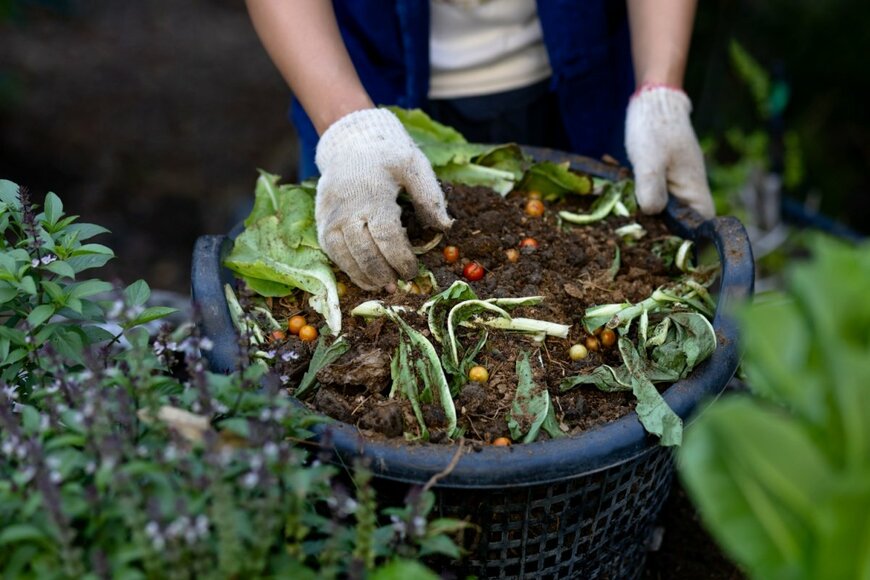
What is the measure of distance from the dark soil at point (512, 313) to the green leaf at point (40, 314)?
16.4 inches

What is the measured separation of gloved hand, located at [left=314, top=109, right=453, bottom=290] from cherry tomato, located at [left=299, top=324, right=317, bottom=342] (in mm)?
161

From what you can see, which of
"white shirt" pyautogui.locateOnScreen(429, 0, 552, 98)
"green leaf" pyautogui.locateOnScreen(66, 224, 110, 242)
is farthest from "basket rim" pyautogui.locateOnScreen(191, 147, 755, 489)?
"white shirt" pyautogui.locateOnScreen(429, 0, 552, 98)

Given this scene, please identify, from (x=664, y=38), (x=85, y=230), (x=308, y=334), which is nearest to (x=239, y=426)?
(x=308, y=334)

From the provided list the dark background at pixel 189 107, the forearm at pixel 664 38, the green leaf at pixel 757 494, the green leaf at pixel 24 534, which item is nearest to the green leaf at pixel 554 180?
the forearm at pixel 664 38

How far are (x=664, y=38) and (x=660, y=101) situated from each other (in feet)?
0.62

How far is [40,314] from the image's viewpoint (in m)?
1.59

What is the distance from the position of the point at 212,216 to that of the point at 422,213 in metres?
2.90

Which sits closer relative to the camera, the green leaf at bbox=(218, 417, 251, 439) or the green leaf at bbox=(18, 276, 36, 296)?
the green leaf at bbox=(218, 417, 251, 439)

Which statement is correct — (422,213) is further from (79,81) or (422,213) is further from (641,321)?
(79,81)

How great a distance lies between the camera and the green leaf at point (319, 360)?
174cm

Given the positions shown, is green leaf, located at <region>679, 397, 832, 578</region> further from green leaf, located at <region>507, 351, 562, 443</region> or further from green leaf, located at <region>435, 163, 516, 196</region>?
green leaf, located at <region>435, 163, 516, 196</region>

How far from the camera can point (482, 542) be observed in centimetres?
159

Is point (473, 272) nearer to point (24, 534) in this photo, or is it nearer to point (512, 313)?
point (512, 313)

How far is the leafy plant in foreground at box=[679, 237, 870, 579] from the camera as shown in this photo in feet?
2.82
